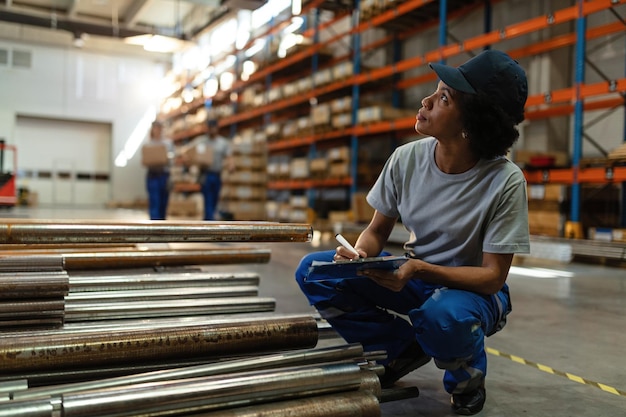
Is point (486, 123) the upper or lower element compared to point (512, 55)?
lower

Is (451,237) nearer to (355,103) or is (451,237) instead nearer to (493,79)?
(493,79)

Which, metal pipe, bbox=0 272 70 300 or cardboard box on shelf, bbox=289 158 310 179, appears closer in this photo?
metal pipe, bbox=0 272 70 300

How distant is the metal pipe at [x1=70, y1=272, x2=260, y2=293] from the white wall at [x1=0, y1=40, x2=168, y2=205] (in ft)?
68.4

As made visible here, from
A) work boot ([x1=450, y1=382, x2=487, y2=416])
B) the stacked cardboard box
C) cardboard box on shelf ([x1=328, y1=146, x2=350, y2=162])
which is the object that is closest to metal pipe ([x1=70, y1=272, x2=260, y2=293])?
work boot ([x1=450, y1=382, x2=487, y2=416])

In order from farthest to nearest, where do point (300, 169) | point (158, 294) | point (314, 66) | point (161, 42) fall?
point (161, 42) → point (314, 66) → point (300, 169) → point (158, 294)

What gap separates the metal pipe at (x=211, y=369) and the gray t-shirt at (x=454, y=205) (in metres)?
0.48

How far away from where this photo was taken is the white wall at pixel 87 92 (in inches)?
834

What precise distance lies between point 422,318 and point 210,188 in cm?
861

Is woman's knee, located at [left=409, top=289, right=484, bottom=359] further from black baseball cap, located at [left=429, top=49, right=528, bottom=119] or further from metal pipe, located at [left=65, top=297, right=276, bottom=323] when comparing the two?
metal pipe, located at [left=65, top=297, right=276, bottom=323]

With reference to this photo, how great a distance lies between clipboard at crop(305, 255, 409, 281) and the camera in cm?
163

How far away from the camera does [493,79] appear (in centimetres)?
177

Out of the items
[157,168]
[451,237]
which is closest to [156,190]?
[157,168]

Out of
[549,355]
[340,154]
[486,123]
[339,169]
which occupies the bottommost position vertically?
[549,355]

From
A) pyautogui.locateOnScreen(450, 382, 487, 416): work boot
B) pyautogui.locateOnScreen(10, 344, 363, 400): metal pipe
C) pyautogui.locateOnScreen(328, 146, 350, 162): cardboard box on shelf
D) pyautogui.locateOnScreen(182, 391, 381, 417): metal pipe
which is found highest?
pyautogui.locateOnScreen(328, 146, 350, 162): cardboard box on shelf
